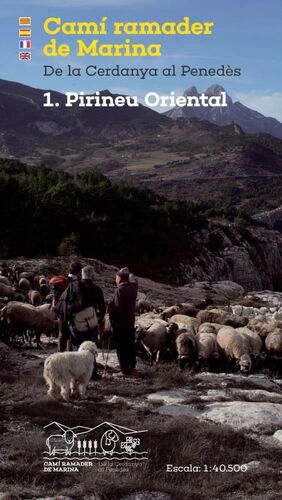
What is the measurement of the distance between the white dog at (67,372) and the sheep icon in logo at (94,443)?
95 centimetres

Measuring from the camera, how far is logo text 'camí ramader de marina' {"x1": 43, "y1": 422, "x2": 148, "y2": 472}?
5.96 metres

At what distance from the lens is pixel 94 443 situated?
21.0ft

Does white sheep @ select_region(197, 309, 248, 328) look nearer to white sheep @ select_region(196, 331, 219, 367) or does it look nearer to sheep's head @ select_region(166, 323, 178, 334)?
sheep's head @ select_region(166, 323, 178, 334)

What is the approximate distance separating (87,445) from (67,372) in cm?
151

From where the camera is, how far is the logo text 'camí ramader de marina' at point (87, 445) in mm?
5961

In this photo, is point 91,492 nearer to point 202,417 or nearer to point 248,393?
point 202,417

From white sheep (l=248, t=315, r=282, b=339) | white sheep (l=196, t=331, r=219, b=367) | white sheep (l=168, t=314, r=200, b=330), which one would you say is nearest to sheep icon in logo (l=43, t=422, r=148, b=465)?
white sheep (l=196, t=331, r=219, b=367)

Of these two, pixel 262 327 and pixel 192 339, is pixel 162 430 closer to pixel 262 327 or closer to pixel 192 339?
pixel 192 339

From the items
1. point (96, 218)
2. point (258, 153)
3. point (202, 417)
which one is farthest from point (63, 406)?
point (258, 153)

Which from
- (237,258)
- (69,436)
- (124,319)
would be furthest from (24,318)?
(237,258)

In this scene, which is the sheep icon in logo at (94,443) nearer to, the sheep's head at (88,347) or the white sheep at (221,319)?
the sheep's head at (88,347)

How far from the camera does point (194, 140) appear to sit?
422ft

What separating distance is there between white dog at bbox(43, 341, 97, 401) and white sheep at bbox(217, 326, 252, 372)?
3.59 meters

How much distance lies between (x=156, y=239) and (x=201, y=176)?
67.6 m
